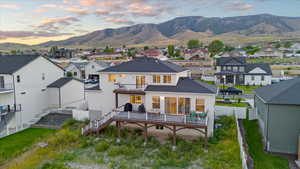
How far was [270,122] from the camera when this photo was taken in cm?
1332

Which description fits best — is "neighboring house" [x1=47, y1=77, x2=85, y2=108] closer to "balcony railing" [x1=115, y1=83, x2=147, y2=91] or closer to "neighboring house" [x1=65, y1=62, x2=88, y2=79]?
"balcony railing" [x1=115, y1=83, x2=147, y2=91]

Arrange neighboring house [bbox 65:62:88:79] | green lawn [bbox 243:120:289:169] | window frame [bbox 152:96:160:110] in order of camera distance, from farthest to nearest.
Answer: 1. neighboring house [bbox 65:62:88:79]
2. window frame [bbox 152:96:160:110]
3. green lawn [bbox 243:120:289:169]

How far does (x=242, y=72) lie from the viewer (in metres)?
42.5

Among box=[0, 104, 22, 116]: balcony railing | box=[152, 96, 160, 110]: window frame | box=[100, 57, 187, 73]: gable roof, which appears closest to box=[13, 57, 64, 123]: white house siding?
box=[0, 104, 22, 116]: balcony railing

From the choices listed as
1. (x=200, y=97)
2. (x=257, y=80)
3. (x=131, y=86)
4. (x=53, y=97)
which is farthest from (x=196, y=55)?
(x=200, y=97)

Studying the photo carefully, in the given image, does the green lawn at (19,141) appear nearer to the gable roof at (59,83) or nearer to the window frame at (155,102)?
the gable roof at (59,83)

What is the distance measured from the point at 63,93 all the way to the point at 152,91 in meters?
13.2

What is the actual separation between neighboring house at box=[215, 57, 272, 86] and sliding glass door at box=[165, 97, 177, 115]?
27.5 meters

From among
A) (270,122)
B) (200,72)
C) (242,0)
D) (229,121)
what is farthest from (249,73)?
(242,0)

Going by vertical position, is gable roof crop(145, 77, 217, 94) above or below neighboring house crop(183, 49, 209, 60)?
below

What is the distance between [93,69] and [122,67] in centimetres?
3313

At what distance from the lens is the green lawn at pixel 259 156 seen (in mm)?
11555

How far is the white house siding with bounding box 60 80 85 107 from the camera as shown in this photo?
23750 millimetres

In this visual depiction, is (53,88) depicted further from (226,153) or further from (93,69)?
(93,69)
